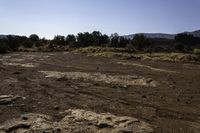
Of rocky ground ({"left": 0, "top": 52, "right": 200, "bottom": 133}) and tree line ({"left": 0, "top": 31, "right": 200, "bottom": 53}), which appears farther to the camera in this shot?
tree line ({"left": 0, "top": 31, "right": 200, "bottom": 53})

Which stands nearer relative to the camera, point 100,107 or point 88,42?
point 100,107

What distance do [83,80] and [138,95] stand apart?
17.3 ft

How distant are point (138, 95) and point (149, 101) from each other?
1381 millimetres

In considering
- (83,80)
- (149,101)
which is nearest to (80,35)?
(83,80)

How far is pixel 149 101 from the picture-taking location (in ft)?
41.8

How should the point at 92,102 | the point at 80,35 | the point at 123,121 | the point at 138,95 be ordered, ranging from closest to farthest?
the point at 123,121
the point at 92,102
the point at 138,95
the point at 80,35

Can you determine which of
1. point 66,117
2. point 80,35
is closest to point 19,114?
point 66,117

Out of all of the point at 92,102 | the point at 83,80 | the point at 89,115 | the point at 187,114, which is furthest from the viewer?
the point at 83,80

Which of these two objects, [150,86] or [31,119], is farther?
[150,86]

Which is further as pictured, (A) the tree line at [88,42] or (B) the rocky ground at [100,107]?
(A) the tree line at [88,42]

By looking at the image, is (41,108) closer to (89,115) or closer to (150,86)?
(89,115)

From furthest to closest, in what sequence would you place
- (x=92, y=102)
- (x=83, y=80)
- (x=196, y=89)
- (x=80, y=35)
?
1. (x=80, y=35)
2. (x=83, y=80)
3. (x=196, y=89)
4. (x=92, y=102)

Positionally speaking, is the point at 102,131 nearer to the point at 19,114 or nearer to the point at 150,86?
the point at 19,114

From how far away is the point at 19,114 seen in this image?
989 cm
